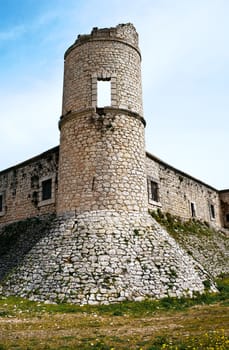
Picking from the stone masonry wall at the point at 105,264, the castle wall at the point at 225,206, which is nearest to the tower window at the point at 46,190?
the stone masonry wall at the point at 105,264

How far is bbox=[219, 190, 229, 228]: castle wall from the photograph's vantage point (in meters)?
26.8

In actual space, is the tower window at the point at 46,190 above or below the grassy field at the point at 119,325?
above

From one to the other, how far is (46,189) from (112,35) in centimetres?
790

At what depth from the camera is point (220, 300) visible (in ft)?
32.3

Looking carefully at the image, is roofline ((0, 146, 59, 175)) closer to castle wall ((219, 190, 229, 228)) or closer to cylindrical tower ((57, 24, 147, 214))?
cylindrical tower ((57, 24, 147, 214))

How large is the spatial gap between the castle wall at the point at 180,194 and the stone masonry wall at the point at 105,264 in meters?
5.41

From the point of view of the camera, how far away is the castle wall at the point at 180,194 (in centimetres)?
1766

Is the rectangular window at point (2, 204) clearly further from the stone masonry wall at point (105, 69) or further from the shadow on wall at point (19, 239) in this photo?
the stone masonry wall at point (105, 69)

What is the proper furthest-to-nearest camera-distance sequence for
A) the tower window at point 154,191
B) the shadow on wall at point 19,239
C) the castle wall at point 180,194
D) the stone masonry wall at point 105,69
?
the castle wall at point 180,194, the tower window at point 154,191, the shadow on wall at point 19,239, the stone masonry wall at point 105,69

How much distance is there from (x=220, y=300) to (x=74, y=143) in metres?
7.54

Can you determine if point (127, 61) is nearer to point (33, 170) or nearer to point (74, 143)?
point (74, 143)

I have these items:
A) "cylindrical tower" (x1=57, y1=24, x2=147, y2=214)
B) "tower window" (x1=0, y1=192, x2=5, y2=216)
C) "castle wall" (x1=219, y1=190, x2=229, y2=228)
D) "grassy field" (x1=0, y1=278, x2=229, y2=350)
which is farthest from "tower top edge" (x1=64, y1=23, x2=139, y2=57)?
"castle wall" (x1=219, y1=190, x2=229, y2=228)

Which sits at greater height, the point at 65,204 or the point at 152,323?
the point at 65,204

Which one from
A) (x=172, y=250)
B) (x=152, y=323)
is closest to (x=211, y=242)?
(x=172, y=250)
